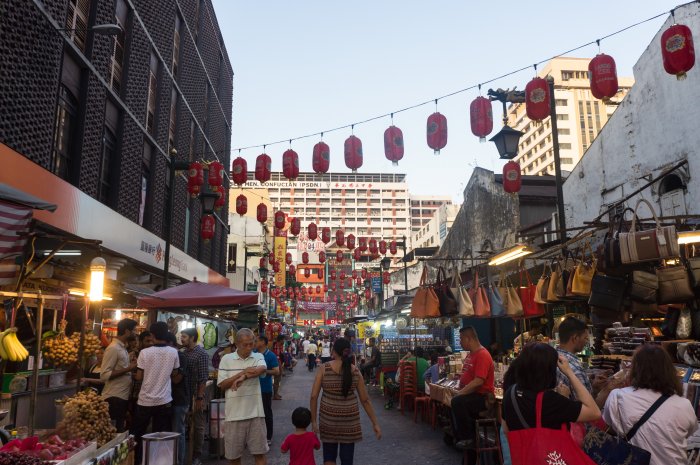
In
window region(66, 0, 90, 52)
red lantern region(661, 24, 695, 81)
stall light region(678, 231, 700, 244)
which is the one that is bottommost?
stall light region(678, 231, 700, 244)

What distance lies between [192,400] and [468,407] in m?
4.42

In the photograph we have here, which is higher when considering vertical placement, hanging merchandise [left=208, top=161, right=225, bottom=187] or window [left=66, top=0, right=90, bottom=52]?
window [left=66, top=0, right=90, bottom=52]

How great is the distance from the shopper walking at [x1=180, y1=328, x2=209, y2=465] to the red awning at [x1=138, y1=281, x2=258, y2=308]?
4.34 ft

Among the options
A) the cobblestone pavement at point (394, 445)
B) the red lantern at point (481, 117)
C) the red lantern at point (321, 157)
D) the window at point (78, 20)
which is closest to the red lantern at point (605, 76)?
the red lantern at point (481, 117)

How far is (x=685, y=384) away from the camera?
211 inches

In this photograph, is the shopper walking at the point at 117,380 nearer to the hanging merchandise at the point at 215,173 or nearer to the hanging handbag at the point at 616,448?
the hanging handbag at the point at 616,448

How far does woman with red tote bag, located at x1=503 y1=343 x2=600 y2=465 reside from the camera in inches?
132

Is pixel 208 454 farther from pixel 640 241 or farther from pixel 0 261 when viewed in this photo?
pixel 640 241

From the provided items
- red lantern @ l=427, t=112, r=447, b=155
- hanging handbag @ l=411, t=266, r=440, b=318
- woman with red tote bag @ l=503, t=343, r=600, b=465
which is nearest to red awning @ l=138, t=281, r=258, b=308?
hanging handbag @ l=411, t=266, r=440, b=318

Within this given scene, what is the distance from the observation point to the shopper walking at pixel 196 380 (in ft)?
26.5

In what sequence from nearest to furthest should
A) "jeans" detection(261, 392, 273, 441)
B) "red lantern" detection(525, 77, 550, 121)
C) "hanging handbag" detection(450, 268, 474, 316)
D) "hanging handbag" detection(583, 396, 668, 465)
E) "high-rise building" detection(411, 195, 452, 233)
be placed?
"hanging handbag" detection(583, 396, 668, 465) < "jeans" detection(261, 392, 273, 441) < "hanging handbag" detection(450, 268, 474, 316) < "red lantern" detection(525, 77, 550, 121) < "high-rise building" detection(411, 195, 452, 233)

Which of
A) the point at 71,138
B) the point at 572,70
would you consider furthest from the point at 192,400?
the point at 572,70

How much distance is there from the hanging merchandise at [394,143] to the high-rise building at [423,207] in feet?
377

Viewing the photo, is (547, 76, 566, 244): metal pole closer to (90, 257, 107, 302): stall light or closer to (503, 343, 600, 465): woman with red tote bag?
(503, 343, 600, 465): woman with red tote bag
